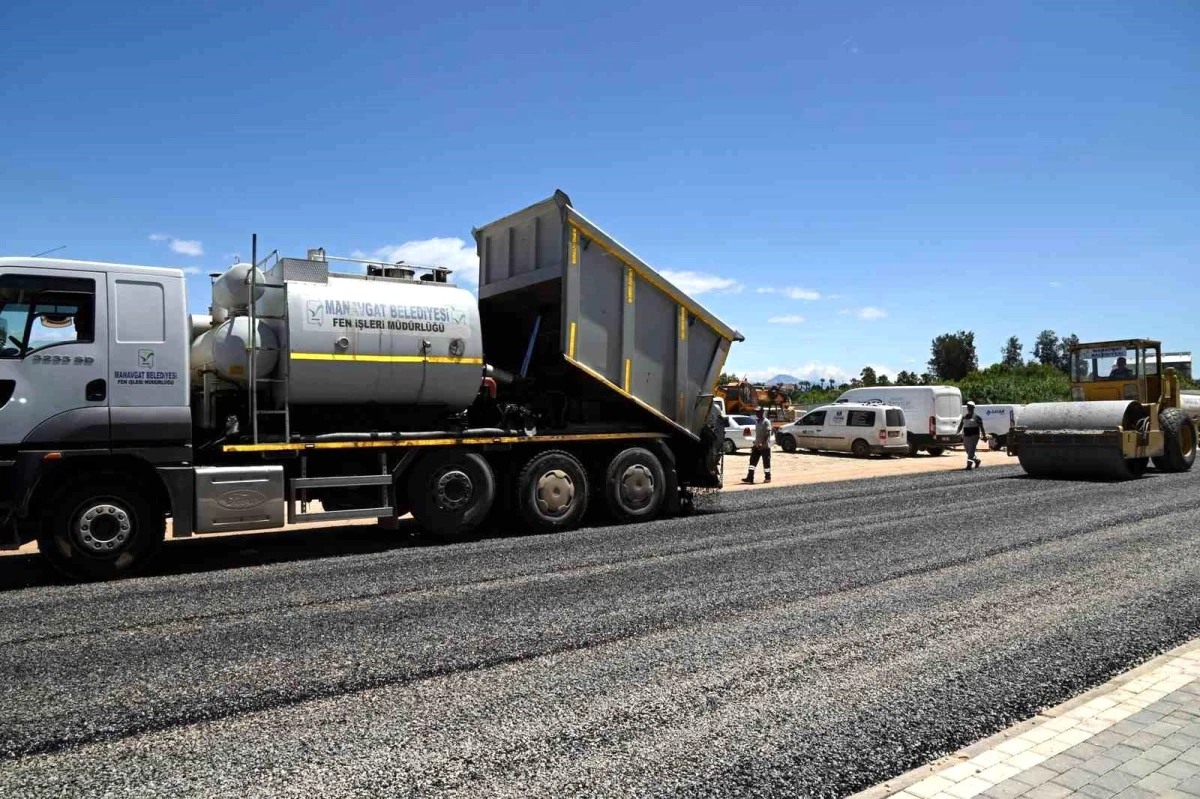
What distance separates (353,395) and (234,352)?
131cm

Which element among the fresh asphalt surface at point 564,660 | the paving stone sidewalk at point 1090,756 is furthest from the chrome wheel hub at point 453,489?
the paving stone sidewalk at point 1090,756

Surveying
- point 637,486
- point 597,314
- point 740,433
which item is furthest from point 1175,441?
point 597,314

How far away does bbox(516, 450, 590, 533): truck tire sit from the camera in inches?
413

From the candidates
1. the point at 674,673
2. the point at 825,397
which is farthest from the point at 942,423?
the point at 825,397

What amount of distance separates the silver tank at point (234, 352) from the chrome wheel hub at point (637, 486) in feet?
15.3

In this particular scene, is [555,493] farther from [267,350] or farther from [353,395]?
[267,350]

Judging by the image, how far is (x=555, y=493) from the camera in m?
10.7

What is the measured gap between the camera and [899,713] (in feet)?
14.4

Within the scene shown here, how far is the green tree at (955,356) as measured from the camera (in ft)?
317

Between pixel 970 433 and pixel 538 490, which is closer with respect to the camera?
pixel 538 490

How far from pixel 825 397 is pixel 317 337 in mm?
57411

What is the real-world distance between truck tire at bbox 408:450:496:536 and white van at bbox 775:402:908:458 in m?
17.7

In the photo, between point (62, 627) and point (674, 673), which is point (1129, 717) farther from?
point (62, 627)

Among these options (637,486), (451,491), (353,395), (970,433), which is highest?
(353,395)
